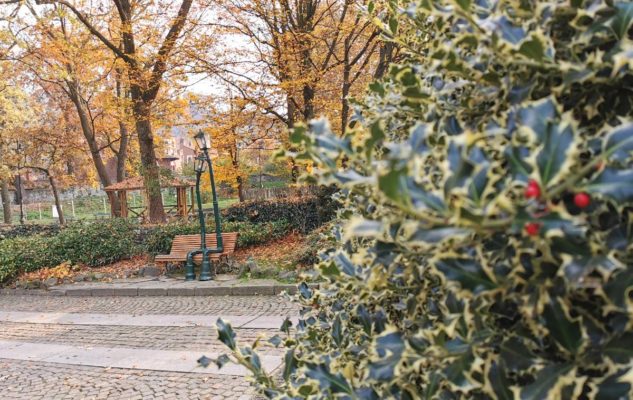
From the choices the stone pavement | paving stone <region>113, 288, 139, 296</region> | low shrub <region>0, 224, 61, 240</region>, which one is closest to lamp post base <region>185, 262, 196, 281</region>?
the stone pavement

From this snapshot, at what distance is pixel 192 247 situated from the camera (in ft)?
36.2

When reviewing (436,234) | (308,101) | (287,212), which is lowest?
(287,212)

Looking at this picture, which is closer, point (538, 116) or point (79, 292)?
point (538, 116)

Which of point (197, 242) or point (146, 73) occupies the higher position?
point (146, 73)

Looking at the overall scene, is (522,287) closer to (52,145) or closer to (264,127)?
(264,127)

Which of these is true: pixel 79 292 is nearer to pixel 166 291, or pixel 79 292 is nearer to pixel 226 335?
pixel 166 291

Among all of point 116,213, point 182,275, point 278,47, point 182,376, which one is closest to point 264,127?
point 278,47

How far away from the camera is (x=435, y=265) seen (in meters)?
0.78

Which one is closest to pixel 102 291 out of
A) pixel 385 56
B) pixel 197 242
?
pixel 197 242

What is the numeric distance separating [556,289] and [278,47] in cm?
1194

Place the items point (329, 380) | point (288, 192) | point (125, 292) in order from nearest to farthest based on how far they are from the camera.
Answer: point (329, 380), point (125, 292), point (288, 192)

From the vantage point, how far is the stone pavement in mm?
8648

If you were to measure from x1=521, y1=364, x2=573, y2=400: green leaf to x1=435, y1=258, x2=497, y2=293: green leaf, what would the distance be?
0.58 ft

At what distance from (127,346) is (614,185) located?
664 centimetres
